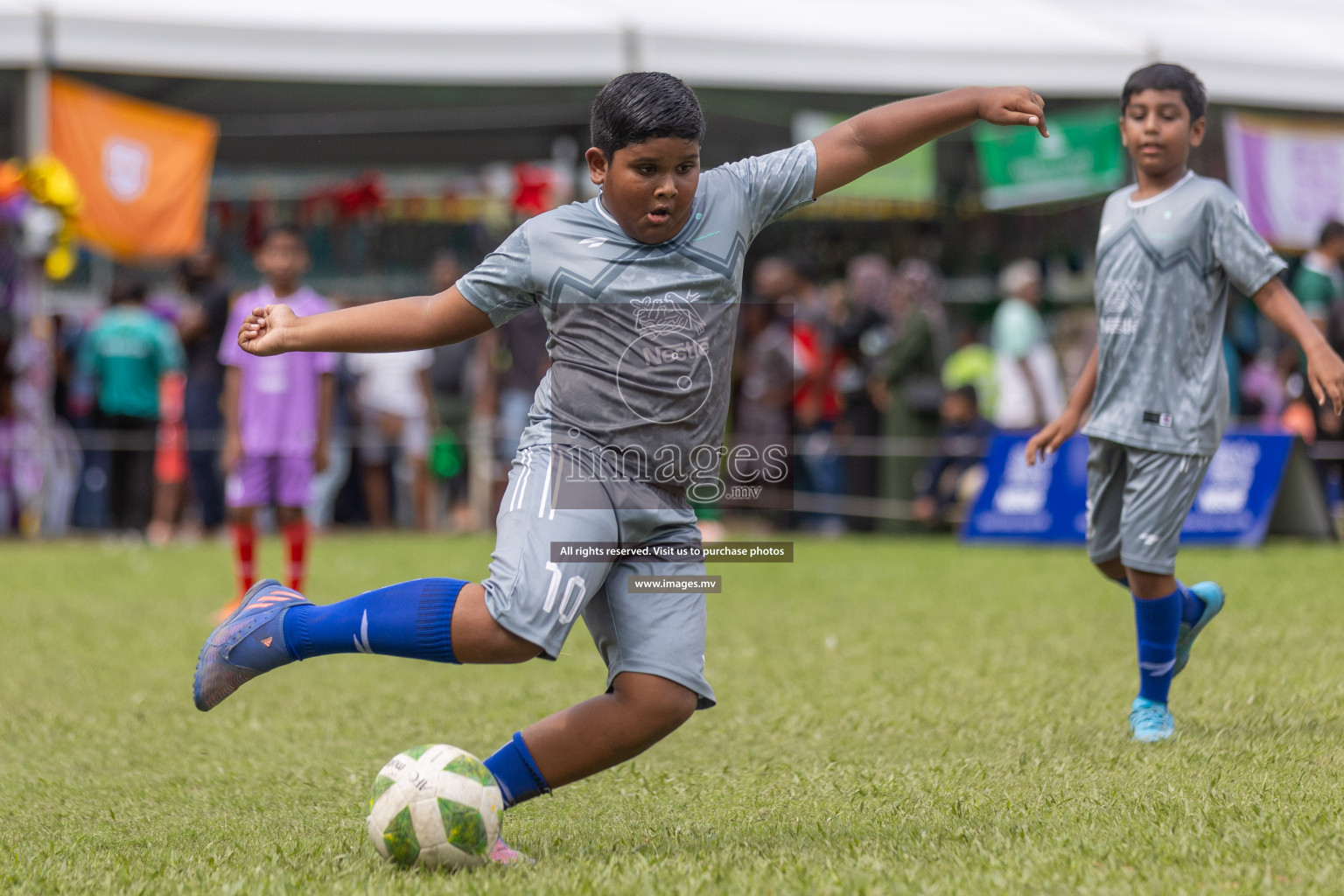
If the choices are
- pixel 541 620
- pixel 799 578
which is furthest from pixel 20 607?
pixel 541 620

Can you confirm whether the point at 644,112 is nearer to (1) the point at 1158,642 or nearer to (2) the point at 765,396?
(1) the point at 1158,642

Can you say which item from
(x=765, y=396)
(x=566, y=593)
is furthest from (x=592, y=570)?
(x=765, y=396)

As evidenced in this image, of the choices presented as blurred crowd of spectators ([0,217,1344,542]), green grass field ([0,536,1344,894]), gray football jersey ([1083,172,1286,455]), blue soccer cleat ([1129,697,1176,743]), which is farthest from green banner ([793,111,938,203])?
blue soccer cleat ([1129,697,1176,743])

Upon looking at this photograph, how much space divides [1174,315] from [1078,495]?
23.0 feet

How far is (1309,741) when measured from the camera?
4.30 m

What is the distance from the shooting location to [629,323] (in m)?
3.44

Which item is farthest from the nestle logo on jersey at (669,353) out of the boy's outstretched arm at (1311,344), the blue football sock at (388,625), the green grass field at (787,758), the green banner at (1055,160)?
the green banner at (1055,160)

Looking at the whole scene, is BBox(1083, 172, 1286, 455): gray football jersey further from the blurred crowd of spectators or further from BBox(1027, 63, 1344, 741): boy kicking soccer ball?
the blurred crowd of spectators

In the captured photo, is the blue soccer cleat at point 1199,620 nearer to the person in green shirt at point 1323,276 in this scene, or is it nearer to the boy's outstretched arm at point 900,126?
the boy's outstretched arm at point 900,126

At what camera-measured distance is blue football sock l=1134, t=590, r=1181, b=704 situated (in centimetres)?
470

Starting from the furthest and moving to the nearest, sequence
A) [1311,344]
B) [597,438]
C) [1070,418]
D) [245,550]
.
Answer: [245,550]
[1070,418]
[1311,344]
[597,438]

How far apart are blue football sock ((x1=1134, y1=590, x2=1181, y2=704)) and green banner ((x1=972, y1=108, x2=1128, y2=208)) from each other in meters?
9.47

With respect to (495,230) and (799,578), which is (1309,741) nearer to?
(799,578)

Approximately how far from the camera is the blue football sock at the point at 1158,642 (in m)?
4.70
